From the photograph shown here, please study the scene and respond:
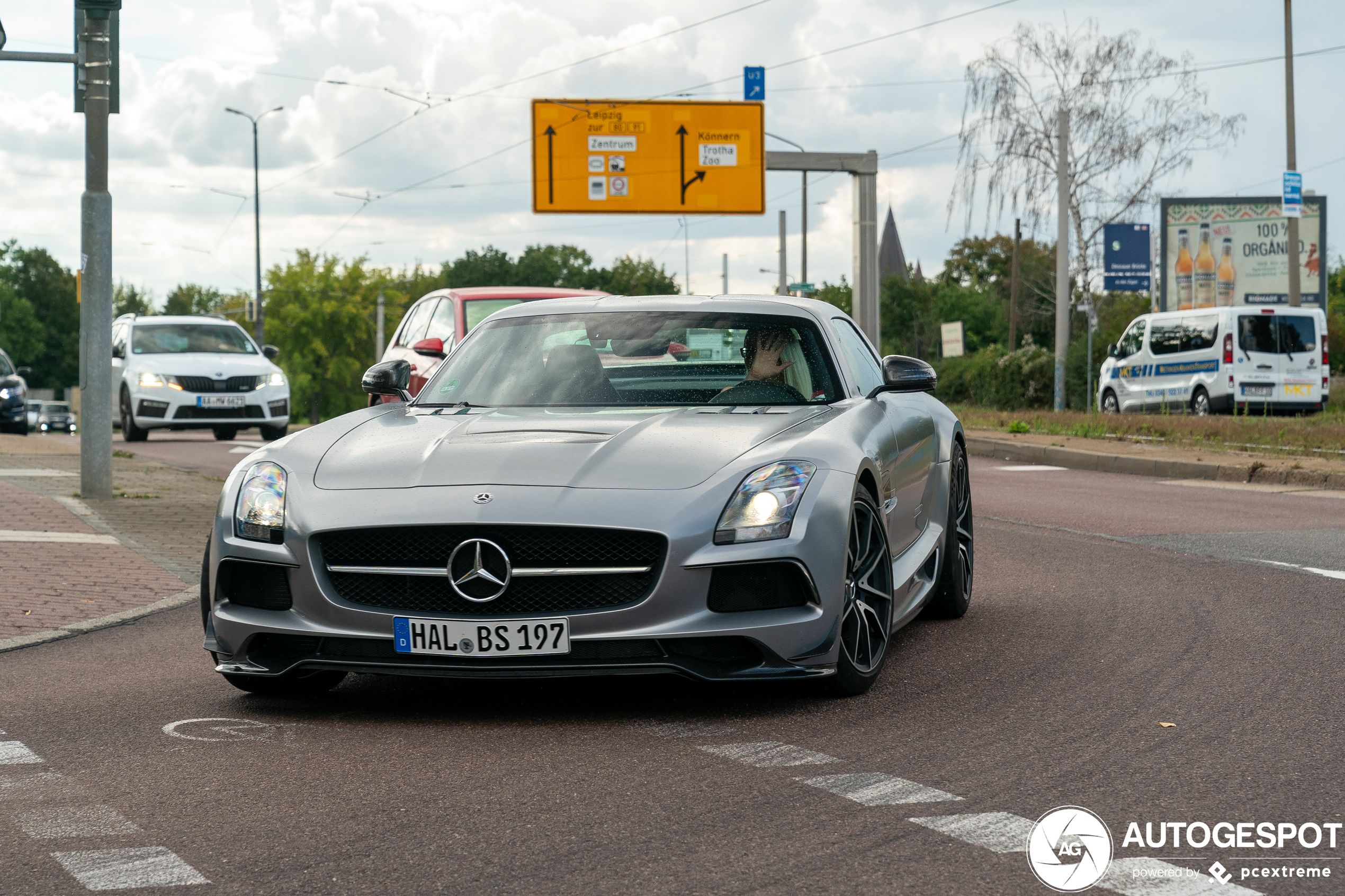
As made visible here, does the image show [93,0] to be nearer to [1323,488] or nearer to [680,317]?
[680,317]

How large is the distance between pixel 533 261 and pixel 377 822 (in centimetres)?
11182

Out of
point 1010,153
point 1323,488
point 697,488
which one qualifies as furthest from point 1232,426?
point 1010,153

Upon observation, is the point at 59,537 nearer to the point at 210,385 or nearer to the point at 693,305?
the point at 693,305

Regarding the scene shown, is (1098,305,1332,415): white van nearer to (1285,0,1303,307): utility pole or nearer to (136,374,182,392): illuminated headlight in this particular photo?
(1285,0,1303,307): utility pole

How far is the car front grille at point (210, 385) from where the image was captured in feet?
72.1

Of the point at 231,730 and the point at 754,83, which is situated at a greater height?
the point at 754,83

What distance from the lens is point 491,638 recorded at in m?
4.85

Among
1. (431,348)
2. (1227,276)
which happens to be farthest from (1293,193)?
(431,348)

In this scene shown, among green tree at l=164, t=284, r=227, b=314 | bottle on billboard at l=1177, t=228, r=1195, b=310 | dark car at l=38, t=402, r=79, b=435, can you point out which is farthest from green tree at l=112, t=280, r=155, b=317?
bottle on billboard at l=1177, t=228, r=1195, b=310

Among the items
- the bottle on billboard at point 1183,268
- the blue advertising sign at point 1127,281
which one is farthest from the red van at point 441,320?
the bottle on billboard at point 1183,268

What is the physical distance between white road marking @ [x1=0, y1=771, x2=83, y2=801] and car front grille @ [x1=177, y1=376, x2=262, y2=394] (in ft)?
59.5

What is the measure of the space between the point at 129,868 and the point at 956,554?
434cm

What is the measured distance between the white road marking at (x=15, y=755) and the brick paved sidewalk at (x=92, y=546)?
2.20 meters

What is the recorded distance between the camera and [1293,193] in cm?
3066
